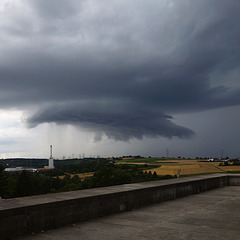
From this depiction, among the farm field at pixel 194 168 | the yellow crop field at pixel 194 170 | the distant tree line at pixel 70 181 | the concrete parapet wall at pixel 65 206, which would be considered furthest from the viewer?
the distant tree line at pixel 70 181

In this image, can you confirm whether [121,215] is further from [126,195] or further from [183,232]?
[183,232]

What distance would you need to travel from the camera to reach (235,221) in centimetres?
770

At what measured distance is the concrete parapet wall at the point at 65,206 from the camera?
614 centimetres

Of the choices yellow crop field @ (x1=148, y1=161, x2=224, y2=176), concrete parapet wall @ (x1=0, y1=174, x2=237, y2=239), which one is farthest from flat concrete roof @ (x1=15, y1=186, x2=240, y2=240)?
yellow crop field @ (x1=148, y1=161, x2=224, y2=176)

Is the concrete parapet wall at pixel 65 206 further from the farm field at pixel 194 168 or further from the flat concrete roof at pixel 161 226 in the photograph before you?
the farm field at pixel 194 168

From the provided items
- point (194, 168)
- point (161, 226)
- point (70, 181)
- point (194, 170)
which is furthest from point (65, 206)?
point (70, 181)

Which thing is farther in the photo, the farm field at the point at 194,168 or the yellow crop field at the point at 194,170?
the farm field at the point at 194,168

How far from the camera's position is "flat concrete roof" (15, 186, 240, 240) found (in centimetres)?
618

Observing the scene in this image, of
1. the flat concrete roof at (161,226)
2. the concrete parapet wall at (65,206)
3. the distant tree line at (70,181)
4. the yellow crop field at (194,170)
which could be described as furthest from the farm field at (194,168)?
the flat concrete roof at (161,226)

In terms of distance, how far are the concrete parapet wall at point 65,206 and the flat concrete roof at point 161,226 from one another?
21 cm

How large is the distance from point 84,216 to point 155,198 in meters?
3.76

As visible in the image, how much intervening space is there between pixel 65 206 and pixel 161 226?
2.38 m

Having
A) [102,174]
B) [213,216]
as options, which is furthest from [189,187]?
[102,174]

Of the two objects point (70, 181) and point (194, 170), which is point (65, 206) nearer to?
point (194, 170)
